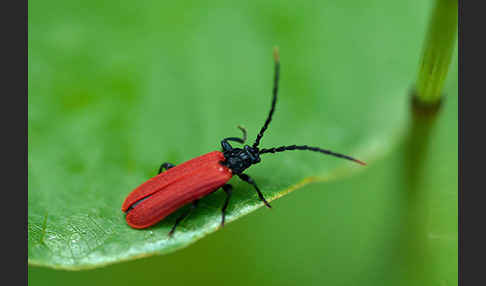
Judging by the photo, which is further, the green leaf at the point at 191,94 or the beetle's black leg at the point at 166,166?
the beetle's black leg at the point at 166,166

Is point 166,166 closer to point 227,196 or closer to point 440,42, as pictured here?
point 227,196

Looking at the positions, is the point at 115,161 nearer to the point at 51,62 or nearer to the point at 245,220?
the point at 51,62

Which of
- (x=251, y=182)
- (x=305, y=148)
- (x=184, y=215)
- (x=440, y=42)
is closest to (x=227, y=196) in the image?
(x=251, y=182)

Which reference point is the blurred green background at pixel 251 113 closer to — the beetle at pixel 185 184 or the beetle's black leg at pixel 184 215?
the beetle at pixel 185 184

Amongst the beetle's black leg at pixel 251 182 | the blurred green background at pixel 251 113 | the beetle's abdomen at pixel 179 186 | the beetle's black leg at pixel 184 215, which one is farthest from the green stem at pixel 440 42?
the beetle's black leg at pixel 184 215

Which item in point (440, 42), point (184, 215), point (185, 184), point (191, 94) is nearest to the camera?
point (440, 42)

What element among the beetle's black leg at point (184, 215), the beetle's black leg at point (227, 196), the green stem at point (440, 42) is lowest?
the beetle's black leg at point (184, 215)
